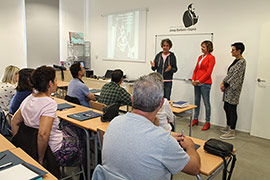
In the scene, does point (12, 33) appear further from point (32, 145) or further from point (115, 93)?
point (32, 145)

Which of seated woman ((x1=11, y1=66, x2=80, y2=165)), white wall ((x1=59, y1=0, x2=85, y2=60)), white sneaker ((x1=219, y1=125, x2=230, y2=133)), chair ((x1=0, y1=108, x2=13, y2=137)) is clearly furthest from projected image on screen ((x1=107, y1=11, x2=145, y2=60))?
seated woman ((x1=11, y1=66, x2=80, y2=165))

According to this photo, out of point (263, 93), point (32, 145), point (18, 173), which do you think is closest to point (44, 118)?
point (32, 145)

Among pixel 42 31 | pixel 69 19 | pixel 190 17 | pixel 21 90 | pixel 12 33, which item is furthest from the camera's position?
pixel 69 19

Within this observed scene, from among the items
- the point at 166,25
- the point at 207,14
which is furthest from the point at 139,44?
the point at 207,14

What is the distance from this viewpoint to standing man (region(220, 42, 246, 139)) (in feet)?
12.9

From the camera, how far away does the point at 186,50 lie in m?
5.14

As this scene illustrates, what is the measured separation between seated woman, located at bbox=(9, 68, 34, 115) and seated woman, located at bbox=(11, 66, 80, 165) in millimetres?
477

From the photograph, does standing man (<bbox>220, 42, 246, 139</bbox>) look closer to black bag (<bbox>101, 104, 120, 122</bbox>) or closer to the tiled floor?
the tiled floor

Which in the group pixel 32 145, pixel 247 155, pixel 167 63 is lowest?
pixel 247 155

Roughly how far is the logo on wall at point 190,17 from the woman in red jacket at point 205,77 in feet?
2.58

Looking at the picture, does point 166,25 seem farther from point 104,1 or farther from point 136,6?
point 104,1

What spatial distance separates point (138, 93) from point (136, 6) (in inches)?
206

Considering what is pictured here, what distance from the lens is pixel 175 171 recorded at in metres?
1.14

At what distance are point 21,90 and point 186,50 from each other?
3.69 meters
